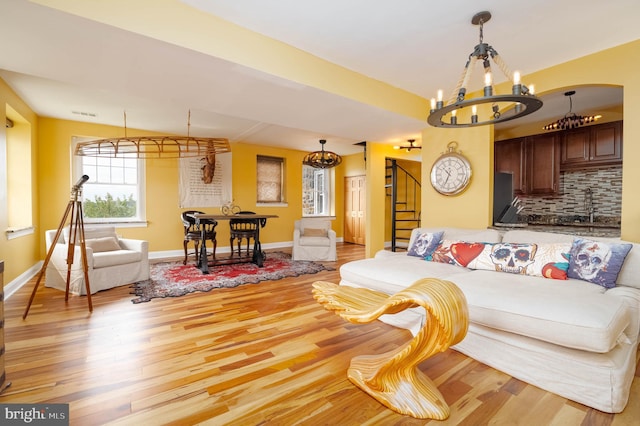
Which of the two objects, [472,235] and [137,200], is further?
[137,200]

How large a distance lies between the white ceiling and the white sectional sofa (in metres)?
1.83

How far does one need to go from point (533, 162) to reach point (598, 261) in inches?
124

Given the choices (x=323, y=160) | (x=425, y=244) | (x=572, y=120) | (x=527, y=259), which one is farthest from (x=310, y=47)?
(x=572, y=120)

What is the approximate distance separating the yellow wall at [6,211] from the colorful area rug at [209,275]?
137 cm

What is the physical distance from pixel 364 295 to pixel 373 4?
2.10 m

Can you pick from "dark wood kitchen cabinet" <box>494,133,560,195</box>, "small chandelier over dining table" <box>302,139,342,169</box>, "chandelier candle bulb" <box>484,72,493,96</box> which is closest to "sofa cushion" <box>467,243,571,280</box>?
"chandelier candle bulb" <box>484,72,493,96</box>

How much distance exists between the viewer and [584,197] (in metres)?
4.41

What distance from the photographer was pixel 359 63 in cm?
299

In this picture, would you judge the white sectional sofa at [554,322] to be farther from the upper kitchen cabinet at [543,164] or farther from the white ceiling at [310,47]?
the upper kitchen cabinet at [543,164]

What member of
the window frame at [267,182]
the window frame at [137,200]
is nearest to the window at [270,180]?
the window frame at [267,182]

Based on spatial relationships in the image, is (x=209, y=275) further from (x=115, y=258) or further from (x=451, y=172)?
(x=451, y=172)

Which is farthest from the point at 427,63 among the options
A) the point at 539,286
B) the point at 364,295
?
the point at 364,295

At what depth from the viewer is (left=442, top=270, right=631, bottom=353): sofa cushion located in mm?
1462

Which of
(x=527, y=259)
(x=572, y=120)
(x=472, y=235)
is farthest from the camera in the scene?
(x=572, y=120)
